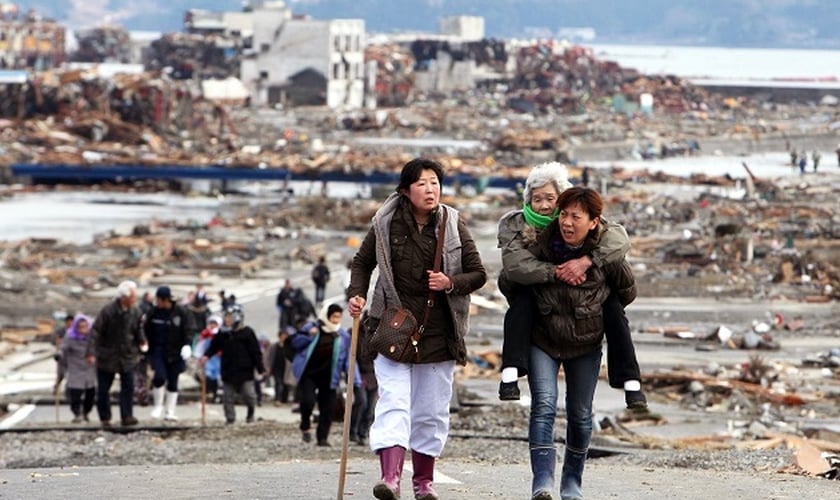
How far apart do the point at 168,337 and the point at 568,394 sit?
25.9 feet

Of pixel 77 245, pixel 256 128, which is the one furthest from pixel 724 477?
pixel 256 128

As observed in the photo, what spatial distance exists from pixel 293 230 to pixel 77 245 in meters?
5.70

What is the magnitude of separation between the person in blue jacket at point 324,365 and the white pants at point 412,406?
187 inches

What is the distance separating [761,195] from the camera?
5162 cm

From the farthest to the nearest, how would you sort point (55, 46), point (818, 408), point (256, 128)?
point (55, 46) → point (256, 128) → point (818, 408)

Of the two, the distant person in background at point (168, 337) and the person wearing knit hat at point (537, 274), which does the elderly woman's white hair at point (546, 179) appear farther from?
the distant person in background at point (168, 337)

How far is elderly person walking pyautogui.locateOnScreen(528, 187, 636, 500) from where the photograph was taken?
766 centimetres

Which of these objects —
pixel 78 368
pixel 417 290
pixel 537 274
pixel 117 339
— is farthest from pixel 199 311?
pixel 537 274

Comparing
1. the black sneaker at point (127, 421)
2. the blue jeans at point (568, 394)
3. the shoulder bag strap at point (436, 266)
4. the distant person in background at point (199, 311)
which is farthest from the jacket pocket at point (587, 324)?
the distant person in background at point (199, 311)

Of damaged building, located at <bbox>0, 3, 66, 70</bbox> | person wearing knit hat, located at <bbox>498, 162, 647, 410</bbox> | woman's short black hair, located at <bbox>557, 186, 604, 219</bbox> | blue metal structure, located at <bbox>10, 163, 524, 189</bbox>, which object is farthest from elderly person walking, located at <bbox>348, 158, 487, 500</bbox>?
damaged building, located at <bbox>0, 3, 66, 70</bbox>

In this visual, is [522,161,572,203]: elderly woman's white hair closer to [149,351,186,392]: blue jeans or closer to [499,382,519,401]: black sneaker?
[499,382,519,401]: black sneaker

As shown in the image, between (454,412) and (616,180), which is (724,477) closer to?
(454,412)

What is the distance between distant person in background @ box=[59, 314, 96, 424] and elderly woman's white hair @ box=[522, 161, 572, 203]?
827cm

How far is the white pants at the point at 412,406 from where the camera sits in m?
8.02
